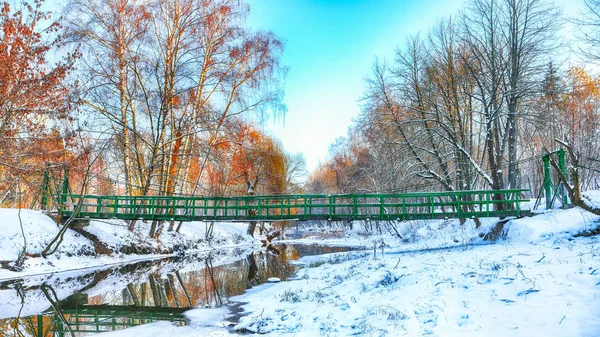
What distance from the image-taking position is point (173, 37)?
16922mm

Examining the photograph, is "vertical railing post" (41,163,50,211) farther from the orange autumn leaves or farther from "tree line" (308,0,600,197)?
"tree line" (308,0,600,197)

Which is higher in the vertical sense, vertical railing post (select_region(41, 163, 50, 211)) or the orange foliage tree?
the orange foliage tree

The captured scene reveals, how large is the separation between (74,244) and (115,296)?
7479 mm

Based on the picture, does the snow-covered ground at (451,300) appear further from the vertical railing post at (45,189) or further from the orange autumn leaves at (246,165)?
the vertical railing post at (45,189)

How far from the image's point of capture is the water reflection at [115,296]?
7.03m

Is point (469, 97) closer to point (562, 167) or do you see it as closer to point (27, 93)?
point (562, 167)

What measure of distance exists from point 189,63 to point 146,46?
1.94 meters

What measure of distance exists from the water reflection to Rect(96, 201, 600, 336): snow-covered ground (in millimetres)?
879

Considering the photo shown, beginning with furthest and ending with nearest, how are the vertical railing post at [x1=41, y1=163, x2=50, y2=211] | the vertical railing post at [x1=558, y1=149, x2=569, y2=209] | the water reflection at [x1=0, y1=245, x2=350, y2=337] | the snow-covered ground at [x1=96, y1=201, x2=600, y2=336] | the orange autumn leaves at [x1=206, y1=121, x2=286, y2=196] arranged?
the orange autumn leaves at [x1=206, y1=121, x2=286, y2=196]
the vertical railing post at [x1=41, y1=163, x2=50, y2=211]
the vertical railing post at [x1=558, y1=149, x2=569, y2=209]
the water reflection at [x1=0, y1=245, x2=350, y2=337]
the snow-covered ground at [x1=96, y1=201, x2=600, y2=336]

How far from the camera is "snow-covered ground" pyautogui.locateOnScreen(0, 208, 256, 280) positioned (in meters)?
13.2

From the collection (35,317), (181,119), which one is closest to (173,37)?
(181,119)

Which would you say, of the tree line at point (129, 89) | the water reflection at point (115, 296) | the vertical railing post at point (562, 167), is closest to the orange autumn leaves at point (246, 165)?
the tree line at point (129, 89)

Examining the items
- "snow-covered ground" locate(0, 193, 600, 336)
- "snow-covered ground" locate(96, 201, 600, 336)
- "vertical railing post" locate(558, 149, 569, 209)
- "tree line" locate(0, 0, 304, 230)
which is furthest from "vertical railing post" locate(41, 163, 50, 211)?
"vertical railing post" locate(558, 149, 569, 209)

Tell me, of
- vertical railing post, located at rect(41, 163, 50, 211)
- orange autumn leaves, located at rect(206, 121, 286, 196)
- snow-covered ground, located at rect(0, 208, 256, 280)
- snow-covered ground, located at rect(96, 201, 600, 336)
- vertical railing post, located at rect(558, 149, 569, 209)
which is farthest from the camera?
orange autumn leaves, located at rect(206, 121, 286, 196)
